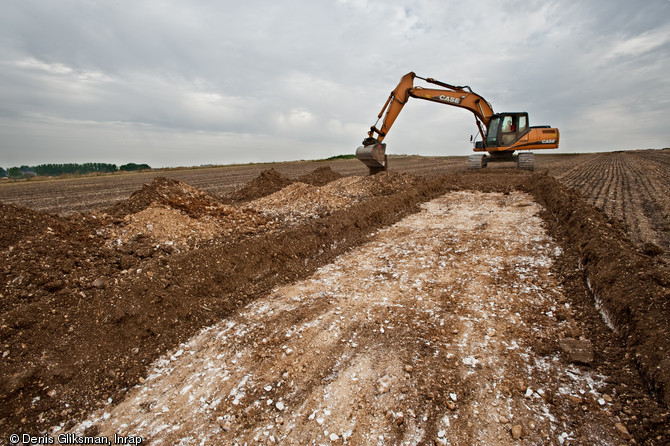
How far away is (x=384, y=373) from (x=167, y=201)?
22.0 ft

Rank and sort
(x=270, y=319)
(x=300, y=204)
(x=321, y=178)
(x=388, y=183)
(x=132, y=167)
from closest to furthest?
(x=270, y=319) < (x=300, y=204) < (x=388, y=183) < (x=321, y=178) < (x=132, y=167)

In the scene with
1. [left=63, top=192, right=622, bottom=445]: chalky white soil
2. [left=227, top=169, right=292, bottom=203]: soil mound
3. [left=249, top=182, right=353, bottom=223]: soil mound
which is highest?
[left=227, top=169, right=292, bottom=203]: soil mound

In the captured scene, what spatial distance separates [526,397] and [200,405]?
2825 millimetres

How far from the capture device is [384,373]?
10.3 feet

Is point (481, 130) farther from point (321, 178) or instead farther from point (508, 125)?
point (321, 178)

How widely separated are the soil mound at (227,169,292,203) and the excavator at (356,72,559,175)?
12.1ft

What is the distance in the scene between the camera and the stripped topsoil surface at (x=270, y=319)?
2664mm

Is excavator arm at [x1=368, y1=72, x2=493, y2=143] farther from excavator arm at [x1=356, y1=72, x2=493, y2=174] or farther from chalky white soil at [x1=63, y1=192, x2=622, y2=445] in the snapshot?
chalky white soil at [x1=63, y1=192, x2=622, y2=445]

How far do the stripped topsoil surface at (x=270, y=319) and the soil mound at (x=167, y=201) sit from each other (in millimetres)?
641

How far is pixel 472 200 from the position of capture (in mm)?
10750

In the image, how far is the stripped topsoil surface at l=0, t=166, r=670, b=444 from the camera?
8.74ft

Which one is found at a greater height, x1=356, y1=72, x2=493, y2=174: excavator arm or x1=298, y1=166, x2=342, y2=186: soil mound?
x1=356, y1=72, x2=493, y2=174: excavator arm

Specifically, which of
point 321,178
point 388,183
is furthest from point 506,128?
point 321,178

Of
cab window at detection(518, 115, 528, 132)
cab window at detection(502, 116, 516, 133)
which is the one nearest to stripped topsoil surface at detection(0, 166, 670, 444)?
cab window at detection(502, 116, 516, 133)
